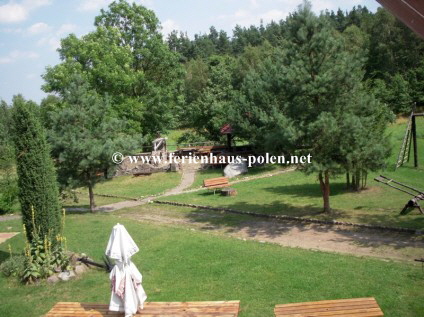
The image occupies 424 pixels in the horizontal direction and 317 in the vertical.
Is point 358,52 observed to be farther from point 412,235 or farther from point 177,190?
point 177,190

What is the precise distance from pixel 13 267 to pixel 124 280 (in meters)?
5.96

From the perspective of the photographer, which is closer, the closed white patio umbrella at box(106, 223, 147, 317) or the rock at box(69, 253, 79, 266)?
the closed white patio umbrella at box(106, 223, 147, 317)

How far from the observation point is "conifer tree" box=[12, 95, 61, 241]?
11680 millimetres

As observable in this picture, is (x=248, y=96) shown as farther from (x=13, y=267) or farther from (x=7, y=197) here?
(x=13, y=267)

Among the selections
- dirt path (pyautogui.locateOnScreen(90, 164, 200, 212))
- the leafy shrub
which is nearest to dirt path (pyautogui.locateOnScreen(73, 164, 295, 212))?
dirt path (pyautogui.locateOnScreen(90, 164, 200, 212))

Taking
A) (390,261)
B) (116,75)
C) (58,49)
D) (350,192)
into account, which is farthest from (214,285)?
(58,49)

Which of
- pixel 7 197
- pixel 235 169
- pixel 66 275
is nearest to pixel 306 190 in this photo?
pixel 235 169

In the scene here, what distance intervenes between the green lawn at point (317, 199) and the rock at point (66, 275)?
→ 970 centimetres

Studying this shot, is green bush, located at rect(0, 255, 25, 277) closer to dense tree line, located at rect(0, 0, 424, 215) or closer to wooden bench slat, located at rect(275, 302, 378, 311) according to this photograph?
dense tree line, located at rect(0, 0, 424, 215)

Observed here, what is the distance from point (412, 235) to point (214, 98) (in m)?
26.7

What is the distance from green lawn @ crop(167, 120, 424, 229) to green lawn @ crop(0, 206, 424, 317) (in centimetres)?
496

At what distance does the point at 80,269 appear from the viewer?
1154 cm

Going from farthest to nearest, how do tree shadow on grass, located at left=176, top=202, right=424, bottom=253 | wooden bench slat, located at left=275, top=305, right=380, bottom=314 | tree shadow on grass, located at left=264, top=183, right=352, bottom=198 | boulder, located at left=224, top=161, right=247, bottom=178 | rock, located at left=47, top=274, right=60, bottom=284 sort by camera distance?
boulder, located at left=224, top=161, right=247, bottom=178
tree shadow on grass, located at left=264, top=183, right=352, bottom=198
tree shadow on grass, located at left=176, top=202, right=424, bottom=253
rock, located at left=47, top=274, right=60, bottom=284
wooden bench slat, located at left=275, top=305, right=380, bottom=314

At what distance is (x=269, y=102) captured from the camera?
30.4 metres
